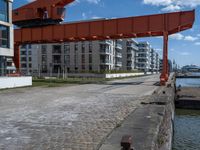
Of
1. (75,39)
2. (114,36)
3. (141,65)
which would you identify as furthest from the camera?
(141,65)

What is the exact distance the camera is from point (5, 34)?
2939cm

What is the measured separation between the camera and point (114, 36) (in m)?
35.1

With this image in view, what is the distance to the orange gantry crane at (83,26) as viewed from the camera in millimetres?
31734

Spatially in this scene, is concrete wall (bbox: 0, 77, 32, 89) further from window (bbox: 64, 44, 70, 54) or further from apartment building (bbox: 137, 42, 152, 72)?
apartment building (bbox: 137, 42, 152, 72)

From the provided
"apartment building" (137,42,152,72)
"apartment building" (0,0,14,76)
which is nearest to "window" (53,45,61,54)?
"apartment building" (0,0,14,76)

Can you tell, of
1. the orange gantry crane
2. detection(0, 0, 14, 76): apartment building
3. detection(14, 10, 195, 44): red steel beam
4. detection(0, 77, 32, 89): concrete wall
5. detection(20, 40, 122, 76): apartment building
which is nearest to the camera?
detection(0, 77, 32, 89): concrete wall

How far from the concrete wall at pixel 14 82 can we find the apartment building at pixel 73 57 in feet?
159

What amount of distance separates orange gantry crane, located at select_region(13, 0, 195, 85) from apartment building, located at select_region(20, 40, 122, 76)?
3887 cm

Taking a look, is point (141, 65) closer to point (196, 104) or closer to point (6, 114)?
point (196, 104)

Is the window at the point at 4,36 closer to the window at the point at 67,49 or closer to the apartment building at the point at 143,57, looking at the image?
the window at the point at 67,49

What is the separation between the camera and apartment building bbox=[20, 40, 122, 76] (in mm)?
83188

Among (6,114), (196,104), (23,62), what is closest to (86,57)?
(23,62)

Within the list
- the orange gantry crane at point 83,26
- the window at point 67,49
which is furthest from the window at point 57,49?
the orange gantry crane at point 83,26

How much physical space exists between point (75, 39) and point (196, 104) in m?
18.0
